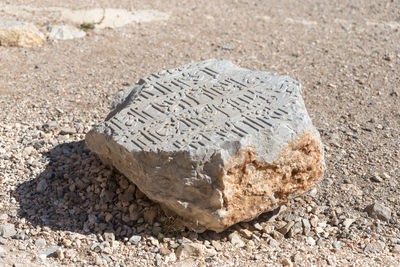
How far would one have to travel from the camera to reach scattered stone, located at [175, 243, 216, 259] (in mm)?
3926

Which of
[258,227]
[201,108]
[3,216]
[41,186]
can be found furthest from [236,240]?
[3,216]

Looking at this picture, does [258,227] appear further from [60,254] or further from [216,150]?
[60,254]

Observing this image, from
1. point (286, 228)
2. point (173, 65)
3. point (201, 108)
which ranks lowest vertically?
point (173, 65)

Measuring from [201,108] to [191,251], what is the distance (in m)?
1.18

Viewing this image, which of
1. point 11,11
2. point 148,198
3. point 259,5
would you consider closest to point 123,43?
point 11,11

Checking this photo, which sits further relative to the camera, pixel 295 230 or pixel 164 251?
pixel 295 230

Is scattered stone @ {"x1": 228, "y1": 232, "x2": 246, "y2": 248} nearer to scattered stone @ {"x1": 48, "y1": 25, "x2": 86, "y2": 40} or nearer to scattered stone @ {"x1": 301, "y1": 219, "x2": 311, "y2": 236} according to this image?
scattered stone @ {"x1": 301, "y1": 219, "x2": 311, "y2": 236}

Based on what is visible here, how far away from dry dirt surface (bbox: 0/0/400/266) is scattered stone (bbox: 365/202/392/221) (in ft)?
0.04

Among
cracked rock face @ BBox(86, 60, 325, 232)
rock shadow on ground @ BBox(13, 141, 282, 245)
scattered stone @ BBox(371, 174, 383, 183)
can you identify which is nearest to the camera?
cracked rock face @ BBox(86, 60, 325, 232)

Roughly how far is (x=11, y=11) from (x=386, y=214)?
615cm

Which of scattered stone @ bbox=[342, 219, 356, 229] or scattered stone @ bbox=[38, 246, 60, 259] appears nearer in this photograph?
scattered stone @ bbox=[38, 246, 60, 259]

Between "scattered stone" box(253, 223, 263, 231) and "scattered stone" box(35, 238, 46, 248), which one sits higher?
"scattered stone" box(253, 223, 263, 231)

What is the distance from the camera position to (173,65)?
700 centimetres

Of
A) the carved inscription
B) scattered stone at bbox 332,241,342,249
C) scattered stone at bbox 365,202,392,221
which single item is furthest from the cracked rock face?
scattered stone at bbox 365,202,392,221
